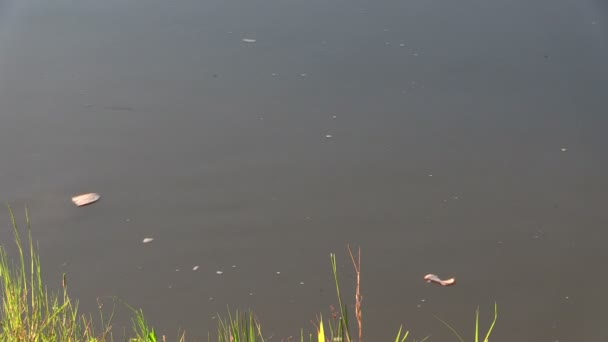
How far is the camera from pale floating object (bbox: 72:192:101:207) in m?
3.54

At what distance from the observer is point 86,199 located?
3572 mm

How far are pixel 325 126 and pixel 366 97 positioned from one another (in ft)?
A: 1.01

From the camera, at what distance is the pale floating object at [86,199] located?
11.6 ft

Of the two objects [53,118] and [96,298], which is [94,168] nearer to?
[53,118]

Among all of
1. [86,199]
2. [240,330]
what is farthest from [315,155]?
[240,330]

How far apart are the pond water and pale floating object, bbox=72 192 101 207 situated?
0.09 feet

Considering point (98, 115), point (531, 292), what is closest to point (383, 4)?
→ point (98, 115)

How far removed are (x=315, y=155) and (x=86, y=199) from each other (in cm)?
90

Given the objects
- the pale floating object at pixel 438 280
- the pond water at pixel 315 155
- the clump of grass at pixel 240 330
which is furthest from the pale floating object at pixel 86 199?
the pale floating object at pixel 438 280

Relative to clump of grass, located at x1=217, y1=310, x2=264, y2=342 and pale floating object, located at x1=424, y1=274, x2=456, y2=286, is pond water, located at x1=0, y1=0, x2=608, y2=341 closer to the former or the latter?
pale floating object, located at x1=424, y1=274, x2=456, y2=286

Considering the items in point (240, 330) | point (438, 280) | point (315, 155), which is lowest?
point (438, 280)

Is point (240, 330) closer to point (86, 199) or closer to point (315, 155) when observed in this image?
point (86, 199)

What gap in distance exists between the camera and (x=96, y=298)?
3.04 meters

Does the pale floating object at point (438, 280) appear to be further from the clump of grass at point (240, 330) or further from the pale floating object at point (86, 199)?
the pale floating object at point (86, 199)
